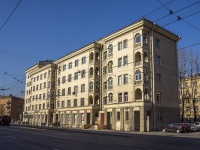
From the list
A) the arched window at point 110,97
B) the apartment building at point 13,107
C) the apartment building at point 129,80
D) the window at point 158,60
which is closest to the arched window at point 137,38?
the apartment building at point 129,80

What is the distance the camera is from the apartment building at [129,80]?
43875mm

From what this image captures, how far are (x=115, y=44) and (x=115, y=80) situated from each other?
6.73 m

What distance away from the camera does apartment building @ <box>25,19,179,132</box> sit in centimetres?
4388

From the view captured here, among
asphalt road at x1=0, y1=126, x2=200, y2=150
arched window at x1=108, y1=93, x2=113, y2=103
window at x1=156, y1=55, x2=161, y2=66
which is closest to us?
asphalt road at x1=0, y1=126, x2=200, y2=150

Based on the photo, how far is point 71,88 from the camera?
211 ft

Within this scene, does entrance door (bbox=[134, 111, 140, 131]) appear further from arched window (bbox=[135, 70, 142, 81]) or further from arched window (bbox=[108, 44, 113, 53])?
arched window (bbox=[108, 44, 113, 53])

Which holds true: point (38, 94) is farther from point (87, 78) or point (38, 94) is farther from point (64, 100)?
point (87, 78)

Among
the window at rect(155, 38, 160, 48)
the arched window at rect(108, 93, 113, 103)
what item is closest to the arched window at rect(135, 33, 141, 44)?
the window at rect(155, 38, 160, 48)

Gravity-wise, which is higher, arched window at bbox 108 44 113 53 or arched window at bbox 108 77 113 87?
arched window at bbox 108 44 113 53

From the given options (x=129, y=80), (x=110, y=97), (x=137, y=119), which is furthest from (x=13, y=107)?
(x=137, y=119)

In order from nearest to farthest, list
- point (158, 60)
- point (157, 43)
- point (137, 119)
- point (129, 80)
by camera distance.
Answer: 1. point (137, 119)
2. point (129, 80)
3. point (158, 60)
4. point (157, 43)

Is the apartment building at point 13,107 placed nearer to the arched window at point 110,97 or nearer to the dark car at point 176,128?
the arched window at point 110,97

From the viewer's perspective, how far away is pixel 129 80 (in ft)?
150

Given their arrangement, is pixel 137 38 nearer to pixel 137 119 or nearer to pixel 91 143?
pixel 137 119
